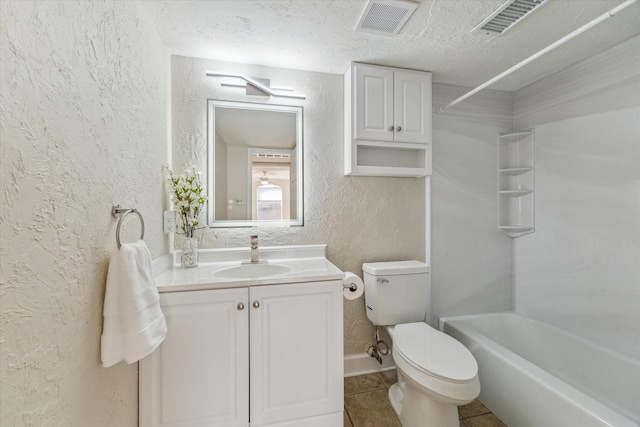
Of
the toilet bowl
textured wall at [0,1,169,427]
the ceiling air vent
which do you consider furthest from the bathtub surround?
the ceiling air vent

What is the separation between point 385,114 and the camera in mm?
1777

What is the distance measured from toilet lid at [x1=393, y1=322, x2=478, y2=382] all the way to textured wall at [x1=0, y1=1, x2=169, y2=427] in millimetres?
1306

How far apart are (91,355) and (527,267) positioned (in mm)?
2704

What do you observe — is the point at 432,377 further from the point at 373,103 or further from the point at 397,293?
the point at 373,103

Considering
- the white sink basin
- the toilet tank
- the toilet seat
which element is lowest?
the toilet seat

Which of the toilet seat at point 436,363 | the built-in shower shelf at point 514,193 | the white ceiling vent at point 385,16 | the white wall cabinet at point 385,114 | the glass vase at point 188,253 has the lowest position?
the toilet seat at point 436,363

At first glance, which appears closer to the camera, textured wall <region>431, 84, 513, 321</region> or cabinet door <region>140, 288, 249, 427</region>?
cabinet door <region>140, 288, 249, 427</region>

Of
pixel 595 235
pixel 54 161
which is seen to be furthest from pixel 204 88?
pixel 595 235

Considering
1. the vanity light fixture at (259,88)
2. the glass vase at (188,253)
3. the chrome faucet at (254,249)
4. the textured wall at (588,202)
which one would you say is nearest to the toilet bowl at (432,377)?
the chrome faucet at (254,249)

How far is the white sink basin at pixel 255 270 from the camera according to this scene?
1.57 m

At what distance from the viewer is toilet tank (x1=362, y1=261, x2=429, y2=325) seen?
5.61ft

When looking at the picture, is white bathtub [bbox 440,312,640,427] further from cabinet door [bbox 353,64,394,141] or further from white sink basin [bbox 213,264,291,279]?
cabinet door [bbox 353,64,394,141]

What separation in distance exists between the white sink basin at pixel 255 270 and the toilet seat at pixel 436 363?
78cm

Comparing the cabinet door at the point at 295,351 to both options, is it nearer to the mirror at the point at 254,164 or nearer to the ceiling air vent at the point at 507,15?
the mirror at the point at 254,164
